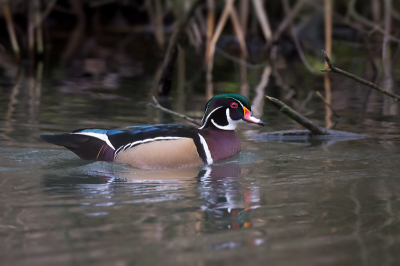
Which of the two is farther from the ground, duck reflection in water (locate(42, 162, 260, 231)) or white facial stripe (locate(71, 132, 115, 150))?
white facial stripe (locate(71, 132, 115, 150))

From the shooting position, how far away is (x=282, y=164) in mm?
6215

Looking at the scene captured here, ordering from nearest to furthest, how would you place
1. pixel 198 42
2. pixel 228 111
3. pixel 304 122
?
pixel 228 111, pixel 304 122, pixel 198 42

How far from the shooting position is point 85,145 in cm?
615

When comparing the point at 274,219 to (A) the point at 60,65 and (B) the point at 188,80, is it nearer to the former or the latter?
(B) the point at 188,80

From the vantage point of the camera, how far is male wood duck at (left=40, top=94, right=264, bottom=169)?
595 cm

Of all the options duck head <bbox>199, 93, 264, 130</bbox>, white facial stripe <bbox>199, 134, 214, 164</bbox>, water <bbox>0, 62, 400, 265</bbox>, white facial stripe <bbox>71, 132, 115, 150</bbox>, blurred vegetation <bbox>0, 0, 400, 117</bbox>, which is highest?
blurred vegetation <bbox>0, 0, 400, 117</bbox>

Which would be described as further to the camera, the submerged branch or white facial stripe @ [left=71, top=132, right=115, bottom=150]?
the submerged branch

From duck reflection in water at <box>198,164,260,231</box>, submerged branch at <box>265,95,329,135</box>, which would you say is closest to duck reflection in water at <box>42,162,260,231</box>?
duck reflection in water at <box>198,164,260,231</box>

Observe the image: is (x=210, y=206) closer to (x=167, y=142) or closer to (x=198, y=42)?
(x=167, y=142)

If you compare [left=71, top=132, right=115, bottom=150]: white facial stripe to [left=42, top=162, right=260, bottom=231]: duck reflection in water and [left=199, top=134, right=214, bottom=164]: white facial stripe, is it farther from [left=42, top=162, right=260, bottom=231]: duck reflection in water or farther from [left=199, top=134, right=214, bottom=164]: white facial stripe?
[left=199, top=134, right=214, bottom=164]: white facial stripe

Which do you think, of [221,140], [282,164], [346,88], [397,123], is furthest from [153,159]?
[346,88]

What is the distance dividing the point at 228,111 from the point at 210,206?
1997mm

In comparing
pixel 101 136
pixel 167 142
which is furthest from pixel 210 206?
pixel 101 136

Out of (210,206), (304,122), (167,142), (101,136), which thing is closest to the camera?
(210,206)
